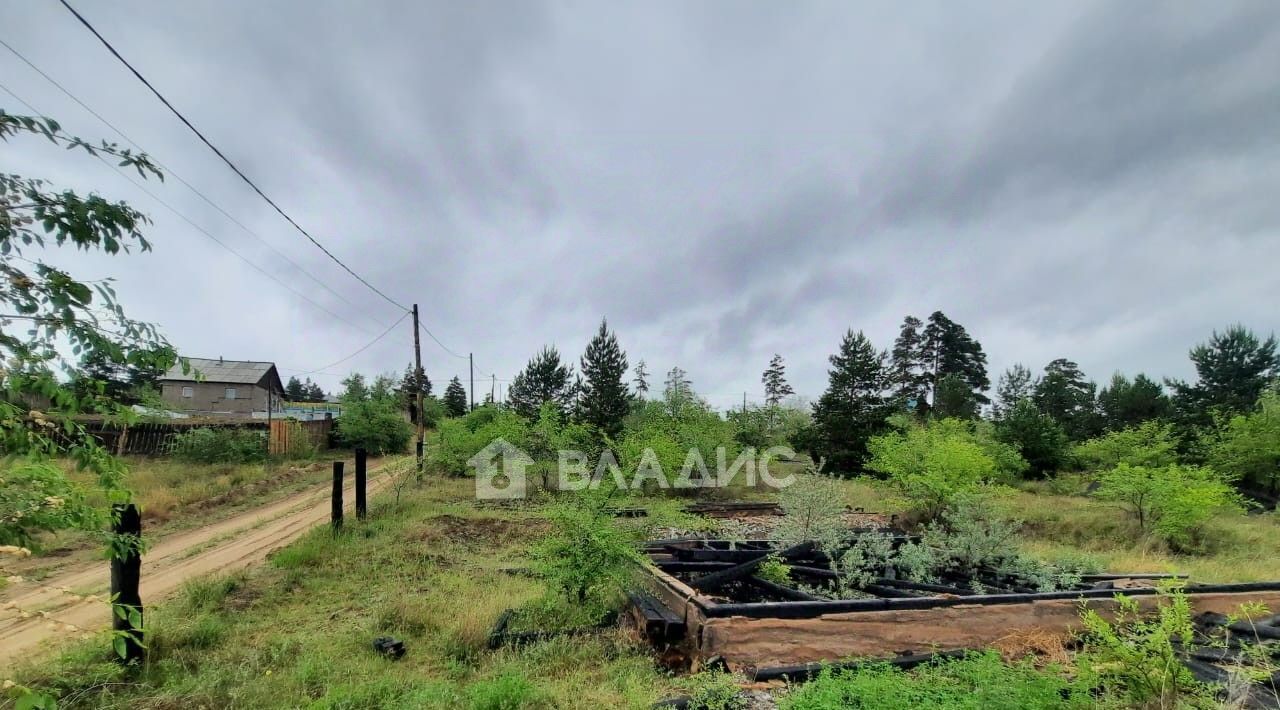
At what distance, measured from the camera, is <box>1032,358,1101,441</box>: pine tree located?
25.5 metres

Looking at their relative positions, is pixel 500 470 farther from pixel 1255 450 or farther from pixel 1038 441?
pixel 1255 450

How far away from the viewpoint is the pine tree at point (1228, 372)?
23.0m

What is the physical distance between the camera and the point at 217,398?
111 feet

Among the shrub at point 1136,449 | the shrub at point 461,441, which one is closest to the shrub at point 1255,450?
the shrub at point 1136,449

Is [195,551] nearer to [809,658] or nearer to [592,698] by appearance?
[592,698]

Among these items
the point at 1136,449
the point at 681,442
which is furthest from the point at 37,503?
the point at 1136,449

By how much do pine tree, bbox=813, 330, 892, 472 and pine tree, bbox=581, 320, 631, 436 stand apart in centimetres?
1057

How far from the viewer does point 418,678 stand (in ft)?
13.1

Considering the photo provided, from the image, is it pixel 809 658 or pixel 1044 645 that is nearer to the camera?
pixel 809 658

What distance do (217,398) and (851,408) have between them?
37.4 meters

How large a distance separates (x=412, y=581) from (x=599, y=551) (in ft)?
9.72

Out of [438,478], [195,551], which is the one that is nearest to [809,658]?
[195,551]

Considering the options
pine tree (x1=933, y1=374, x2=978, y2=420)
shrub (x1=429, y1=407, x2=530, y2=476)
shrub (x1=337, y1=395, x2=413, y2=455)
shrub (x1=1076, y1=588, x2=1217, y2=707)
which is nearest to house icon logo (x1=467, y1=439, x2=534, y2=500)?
shrub (x1=429, y1=407, x2=530, y2=476)

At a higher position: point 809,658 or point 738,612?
point 738,612
